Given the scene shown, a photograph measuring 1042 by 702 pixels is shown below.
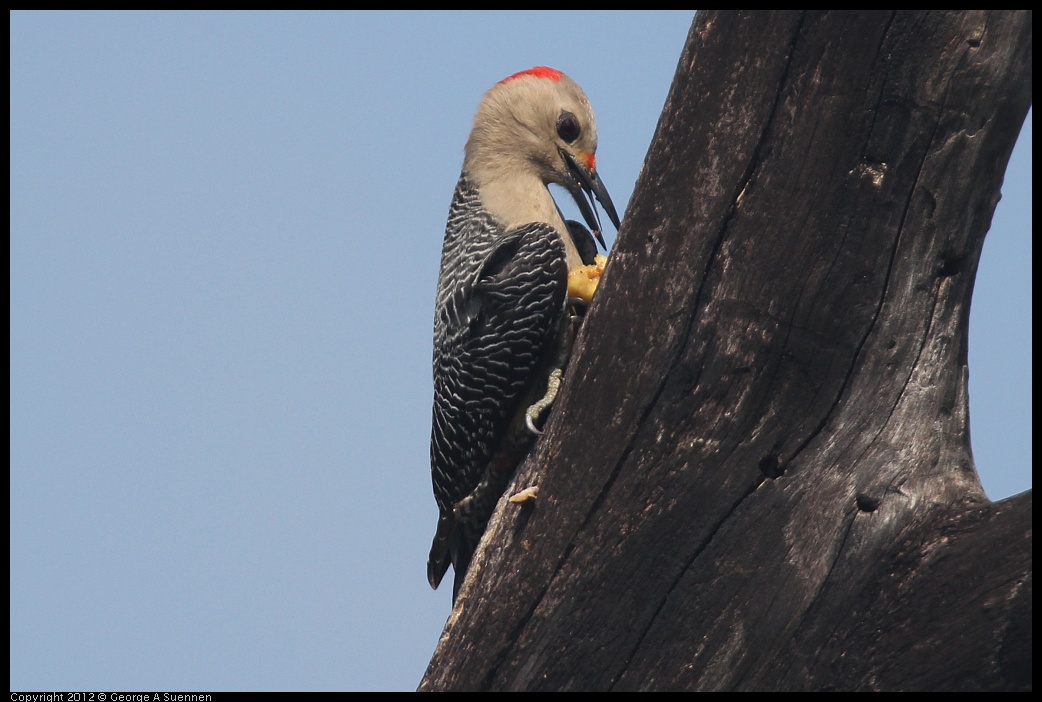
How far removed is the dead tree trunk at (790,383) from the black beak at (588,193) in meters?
1.93

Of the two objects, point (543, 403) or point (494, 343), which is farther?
point (494, 343)

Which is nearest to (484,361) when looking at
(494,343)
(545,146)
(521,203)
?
(494,343)

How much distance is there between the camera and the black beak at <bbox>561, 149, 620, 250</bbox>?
635 centimetres

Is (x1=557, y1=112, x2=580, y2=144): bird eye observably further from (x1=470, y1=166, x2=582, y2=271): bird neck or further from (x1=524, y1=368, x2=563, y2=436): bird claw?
(x1=524, y1=368, x2=563, y2=436): bird claw

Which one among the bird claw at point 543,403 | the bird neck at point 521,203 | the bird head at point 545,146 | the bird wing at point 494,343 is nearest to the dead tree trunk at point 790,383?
the bird claw at point 543,403

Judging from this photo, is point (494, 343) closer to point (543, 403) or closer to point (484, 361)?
point (484, 361)

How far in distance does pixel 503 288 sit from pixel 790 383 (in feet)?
5.93

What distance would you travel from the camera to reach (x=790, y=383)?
4188mm

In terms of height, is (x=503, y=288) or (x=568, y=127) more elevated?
(x=568, y=127)

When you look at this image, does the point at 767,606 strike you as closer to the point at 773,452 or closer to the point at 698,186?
the point at 773,452

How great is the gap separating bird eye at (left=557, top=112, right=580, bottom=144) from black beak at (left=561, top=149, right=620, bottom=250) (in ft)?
0.30

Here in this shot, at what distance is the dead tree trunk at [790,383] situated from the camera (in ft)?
13.0

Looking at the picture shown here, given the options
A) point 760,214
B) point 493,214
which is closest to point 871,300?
point 760,214

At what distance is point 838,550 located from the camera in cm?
412
